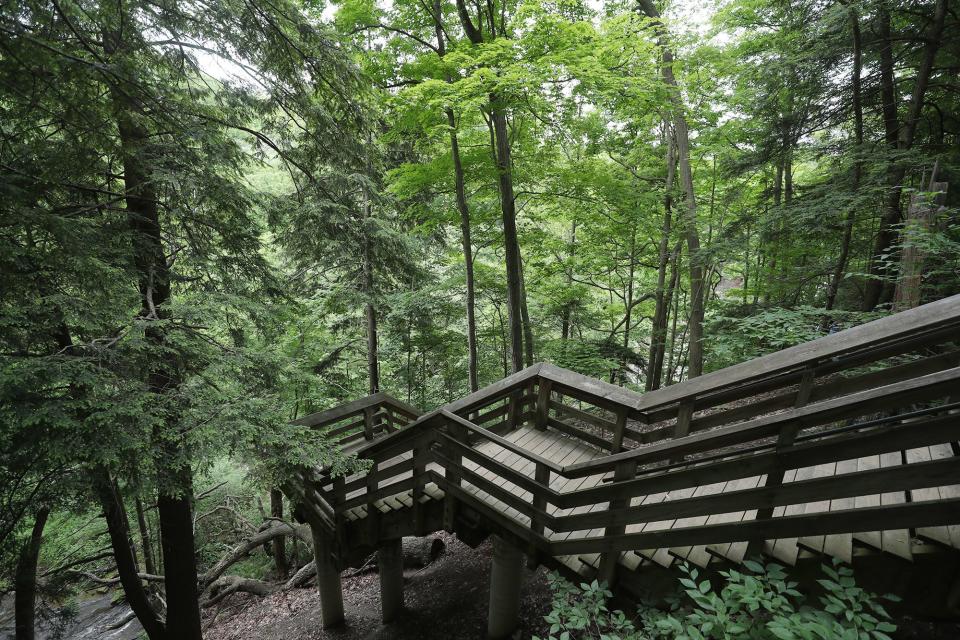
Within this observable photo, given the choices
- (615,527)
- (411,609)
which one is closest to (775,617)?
(615,527)

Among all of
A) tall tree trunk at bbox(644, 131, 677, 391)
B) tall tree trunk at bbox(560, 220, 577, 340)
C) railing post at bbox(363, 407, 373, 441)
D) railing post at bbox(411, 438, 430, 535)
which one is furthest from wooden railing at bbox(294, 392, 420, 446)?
tall tree trunk at bbox(644, 131, 677, 391)

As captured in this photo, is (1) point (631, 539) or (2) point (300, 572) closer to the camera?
(1) point (631, 539)

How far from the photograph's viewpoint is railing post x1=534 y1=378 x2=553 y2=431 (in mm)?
5348

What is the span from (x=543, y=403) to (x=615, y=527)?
2272 mm

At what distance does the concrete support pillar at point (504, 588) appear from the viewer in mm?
4547

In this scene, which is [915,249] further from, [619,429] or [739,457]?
[739,457]

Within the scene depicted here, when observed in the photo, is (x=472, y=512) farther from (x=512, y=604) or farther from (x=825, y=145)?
(x=825, y=145)

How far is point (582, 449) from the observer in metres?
5.18

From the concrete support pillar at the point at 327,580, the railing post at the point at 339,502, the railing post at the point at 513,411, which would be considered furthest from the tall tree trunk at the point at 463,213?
the concrete support pillar at the point at 327,580

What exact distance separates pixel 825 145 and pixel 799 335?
5419 mm

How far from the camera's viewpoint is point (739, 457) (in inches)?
107

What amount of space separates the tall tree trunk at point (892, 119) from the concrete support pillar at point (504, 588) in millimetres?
6605

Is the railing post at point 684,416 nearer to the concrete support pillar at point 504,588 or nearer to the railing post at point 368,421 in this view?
the concrete support pillar at point 504,588

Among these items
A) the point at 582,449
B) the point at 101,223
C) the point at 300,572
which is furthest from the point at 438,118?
the point at 300,572
